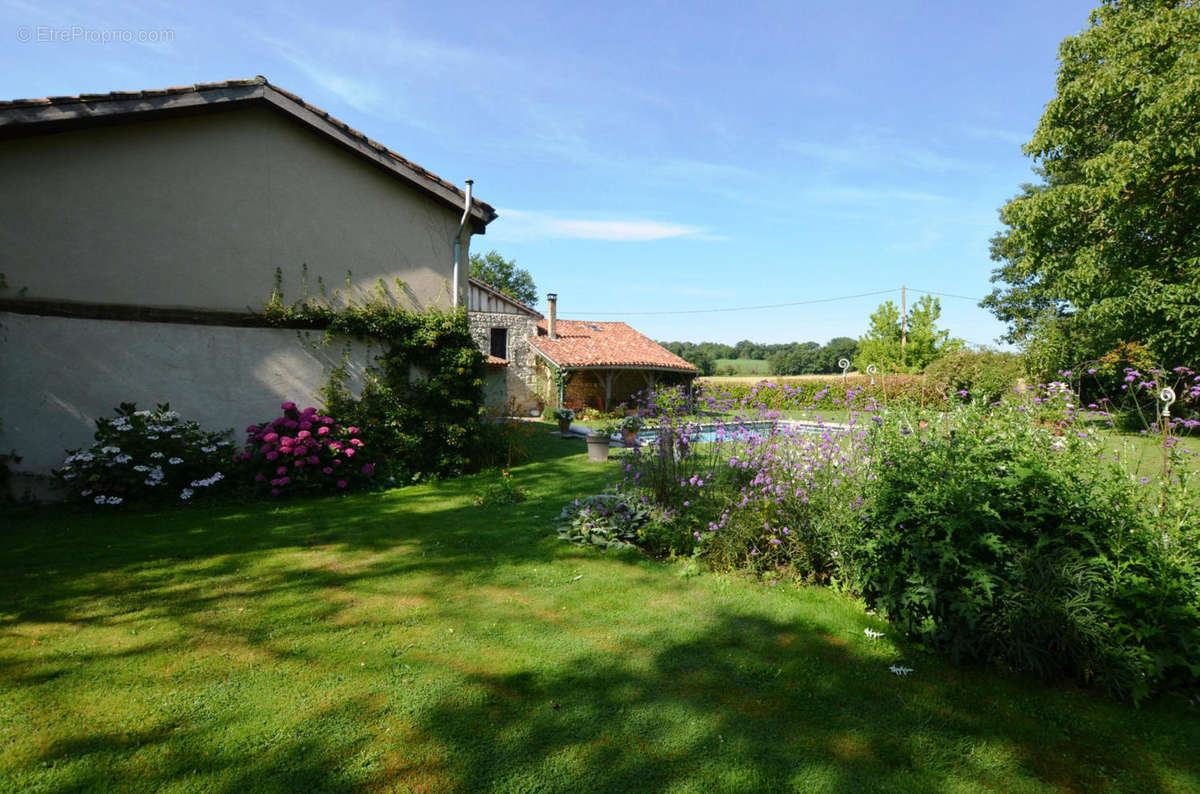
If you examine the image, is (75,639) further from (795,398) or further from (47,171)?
(47,171)

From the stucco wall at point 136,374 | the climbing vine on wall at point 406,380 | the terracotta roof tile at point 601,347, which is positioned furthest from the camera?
the terracotta roof tile at point 601,347

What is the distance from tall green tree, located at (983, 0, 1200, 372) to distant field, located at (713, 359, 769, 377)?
4258 cm

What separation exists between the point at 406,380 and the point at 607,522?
5.08 meters

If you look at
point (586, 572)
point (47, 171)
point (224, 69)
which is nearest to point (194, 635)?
point (586, 572)

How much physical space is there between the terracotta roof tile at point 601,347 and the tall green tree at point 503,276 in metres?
23.8

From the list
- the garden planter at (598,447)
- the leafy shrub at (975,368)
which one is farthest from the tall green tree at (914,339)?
the garden planter at (598,447)

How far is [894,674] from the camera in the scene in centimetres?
324

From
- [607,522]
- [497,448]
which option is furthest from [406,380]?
[607,522]

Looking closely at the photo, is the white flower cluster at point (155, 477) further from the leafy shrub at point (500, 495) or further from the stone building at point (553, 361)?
the stone building at point (553, 361)

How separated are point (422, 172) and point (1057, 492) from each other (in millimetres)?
9514

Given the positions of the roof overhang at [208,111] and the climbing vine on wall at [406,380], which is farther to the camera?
the climbing vine on wall at [406,380]

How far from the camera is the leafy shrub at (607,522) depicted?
577 cm

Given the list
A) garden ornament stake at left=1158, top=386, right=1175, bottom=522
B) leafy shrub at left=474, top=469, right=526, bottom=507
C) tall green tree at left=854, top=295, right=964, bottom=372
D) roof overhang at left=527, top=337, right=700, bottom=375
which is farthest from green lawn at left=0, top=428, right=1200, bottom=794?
tall green tree at left=854, top=295, right=964, bottom=372

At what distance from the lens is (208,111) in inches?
323
